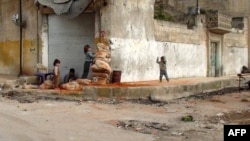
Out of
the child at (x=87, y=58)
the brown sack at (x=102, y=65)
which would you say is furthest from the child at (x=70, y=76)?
the brown sack at (x=102, y=65)

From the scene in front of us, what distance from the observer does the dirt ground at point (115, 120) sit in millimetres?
8258

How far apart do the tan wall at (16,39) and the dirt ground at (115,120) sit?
4805 mm

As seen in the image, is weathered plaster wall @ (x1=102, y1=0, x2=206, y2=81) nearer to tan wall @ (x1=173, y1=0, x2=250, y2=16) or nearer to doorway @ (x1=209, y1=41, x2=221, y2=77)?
doorway @ (x1=209, y1=41, x2=221, y2=77)

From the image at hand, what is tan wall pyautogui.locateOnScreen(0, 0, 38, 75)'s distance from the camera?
17609 millimetres

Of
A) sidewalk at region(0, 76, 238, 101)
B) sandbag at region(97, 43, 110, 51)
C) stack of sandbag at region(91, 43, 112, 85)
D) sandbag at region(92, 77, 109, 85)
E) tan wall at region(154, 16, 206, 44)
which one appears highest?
tan wall at region(154, 16, 206, 44)

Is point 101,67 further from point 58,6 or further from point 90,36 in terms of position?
point 58,6

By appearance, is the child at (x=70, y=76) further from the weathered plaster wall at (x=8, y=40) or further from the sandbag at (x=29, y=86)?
the weathered plaster wall at (x=8, y=40)

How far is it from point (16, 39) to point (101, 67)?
5404 mm

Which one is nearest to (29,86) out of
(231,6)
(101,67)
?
(101,67)

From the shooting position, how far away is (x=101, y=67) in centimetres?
1499

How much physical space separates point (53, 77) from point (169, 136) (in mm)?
8046

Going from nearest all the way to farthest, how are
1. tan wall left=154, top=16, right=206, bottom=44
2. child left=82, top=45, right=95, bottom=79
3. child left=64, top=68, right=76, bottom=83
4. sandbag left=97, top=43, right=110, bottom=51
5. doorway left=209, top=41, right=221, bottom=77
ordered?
sandbag left=97, top=43, right=110, bottom=51
child left=82, top=45, right=95, bottom=79
child left=64, top=68, right=76, bottom=83
tan wall left=154, top=16, right=206, bottom=44
doorway left=209, top=41, right=221, bottom=77

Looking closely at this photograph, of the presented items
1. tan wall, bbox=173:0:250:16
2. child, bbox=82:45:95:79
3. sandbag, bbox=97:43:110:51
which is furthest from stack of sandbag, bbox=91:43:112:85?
tan wall, bbox=173:0:250:16

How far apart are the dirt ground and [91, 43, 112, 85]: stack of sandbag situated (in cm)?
164
